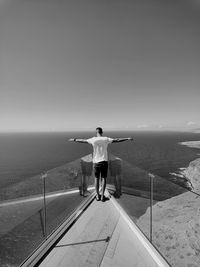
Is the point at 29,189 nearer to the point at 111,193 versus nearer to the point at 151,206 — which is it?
the point at 111,193

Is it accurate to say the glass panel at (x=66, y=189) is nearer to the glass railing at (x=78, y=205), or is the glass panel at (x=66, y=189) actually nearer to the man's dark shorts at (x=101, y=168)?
the glass railing at (x=78, y=205)

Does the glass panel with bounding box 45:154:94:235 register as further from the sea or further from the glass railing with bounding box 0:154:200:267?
the sea

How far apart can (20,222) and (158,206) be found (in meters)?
2.27

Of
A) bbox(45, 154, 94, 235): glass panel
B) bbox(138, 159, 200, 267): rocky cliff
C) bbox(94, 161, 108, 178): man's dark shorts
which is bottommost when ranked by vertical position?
bbox(138, 159, 200, 267): rocky cliff

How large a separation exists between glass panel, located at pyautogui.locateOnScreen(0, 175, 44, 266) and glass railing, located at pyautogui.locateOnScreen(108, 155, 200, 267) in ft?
5.32

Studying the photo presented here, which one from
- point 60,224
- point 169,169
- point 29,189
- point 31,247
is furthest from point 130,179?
point 169,169

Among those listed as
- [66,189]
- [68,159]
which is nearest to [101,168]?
[66,189]

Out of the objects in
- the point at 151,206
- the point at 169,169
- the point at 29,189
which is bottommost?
the point at 169,169

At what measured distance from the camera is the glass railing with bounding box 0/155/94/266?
193 cm

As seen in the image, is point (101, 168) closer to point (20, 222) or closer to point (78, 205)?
point (78, 205)

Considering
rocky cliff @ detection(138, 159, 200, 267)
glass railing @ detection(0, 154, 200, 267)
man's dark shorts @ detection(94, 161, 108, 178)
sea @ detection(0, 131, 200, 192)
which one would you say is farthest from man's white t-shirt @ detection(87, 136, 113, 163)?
sea @ detection(0, 131, 200, 192)

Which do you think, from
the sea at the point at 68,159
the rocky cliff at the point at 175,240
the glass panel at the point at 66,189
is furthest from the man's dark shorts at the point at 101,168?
the sea at the point at 68,159

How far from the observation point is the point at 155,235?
246cm

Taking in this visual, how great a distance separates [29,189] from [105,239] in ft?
5.17
